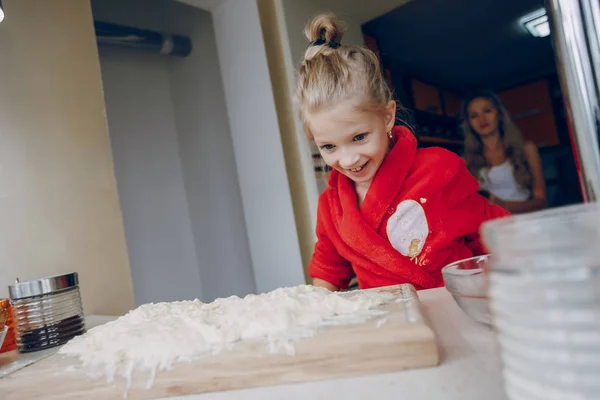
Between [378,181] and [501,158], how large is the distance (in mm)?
1300

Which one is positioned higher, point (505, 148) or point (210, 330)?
point (505, 148)

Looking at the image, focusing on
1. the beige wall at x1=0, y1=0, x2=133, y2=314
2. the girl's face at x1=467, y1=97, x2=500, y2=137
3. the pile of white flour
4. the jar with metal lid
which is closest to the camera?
the pile of white flour

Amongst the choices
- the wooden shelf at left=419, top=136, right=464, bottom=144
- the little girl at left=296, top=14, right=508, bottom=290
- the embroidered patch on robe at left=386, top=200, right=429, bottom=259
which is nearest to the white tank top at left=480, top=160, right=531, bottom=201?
the wooden shelf at left=419, top=136, right=464, bottom=144

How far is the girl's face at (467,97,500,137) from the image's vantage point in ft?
6.51

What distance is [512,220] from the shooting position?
250 millimetres

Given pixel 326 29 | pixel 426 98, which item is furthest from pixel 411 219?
pixel 426 98

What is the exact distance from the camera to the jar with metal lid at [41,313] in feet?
2.23

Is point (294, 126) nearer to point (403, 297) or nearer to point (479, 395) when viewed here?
point (403, 297)

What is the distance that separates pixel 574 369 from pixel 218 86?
71.4 inches

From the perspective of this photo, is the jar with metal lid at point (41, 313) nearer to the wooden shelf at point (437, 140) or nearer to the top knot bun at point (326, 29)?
the top knot bun at point (326, 29)

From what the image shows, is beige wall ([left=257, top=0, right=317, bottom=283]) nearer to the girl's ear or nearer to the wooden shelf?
the girl's ear

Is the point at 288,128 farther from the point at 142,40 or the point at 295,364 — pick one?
the point at 295,364

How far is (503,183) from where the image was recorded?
1.89 metres

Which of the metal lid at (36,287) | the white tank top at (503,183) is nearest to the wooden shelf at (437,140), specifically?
the white tank top at (503,183)
